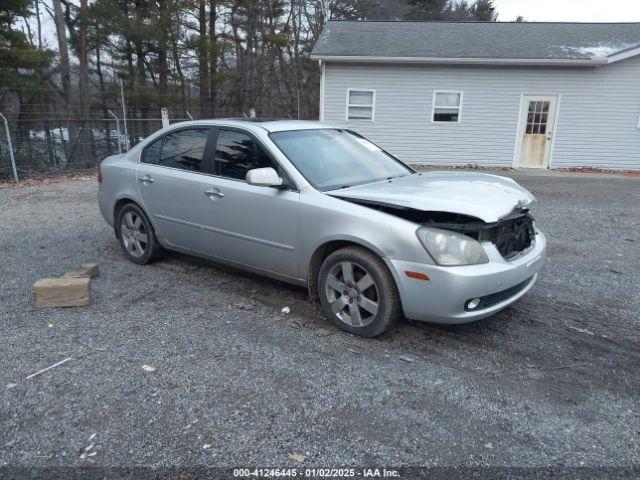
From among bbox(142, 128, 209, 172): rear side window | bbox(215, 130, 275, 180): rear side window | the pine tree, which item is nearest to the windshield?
bbox(215, 130, 275, 180): rear side window

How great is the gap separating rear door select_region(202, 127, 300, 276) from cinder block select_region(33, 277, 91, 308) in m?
1.15

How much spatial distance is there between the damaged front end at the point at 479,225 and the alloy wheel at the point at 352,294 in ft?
1.62

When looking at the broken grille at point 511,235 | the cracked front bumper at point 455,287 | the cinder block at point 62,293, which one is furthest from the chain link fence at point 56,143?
the broken grille at point 511,235

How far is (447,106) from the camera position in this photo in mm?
15273

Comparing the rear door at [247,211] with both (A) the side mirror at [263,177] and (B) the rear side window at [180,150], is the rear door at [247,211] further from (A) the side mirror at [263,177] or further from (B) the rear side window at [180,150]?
(B) the rear side window at [180,150]

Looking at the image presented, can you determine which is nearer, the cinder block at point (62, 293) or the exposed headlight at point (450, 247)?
the exposed headlight at point (450, 247)

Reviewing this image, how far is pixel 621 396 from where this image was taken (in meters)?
2.96

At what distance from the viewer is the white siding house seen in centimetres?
1473

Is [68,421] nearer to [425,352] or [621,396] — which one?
[425,352]

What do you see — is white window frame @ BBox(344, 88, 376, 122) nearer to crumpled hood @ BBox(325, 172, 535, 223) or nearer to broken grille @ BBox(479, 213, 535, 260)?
crumpled hood @ BBox(325, 172, 535, 223)

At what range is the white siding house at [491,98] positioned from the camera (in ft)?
48.3

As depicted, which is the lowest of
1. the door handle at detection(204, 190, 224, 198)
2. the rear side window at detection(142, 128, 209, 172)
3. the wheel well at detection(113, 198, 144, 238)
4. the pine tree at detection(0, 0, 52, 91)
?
the wheel well at detection(113, 198, 144, 238)

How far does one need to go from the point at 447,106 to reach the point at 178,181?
12420 millimetres

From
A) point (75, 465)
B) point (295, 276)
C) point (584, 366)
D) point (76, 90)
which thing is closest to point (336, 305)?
point (295, 276)
